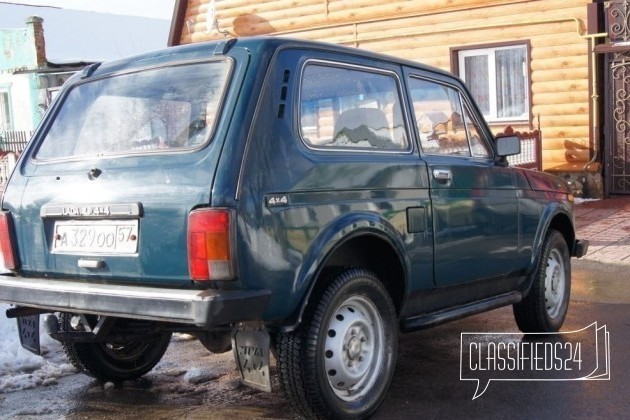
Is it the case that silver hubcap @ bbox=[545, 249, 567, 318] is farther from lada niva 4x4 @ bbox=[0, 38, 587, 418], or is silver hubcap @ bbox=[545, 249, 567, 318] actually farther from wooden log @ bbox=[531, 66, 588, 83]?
wooden log @ bbox=[531, 66, 588, 83]

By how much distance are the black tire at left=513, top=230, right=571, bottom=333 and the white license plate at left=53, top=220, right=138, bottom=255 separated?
3.12 m

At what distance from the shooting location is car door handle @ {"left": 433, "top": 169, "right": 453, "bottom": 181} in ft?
16.0

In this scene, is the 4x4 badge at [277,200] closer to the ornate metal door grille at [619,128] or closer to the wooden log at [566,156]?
the ornate metal door grille at [619,128]

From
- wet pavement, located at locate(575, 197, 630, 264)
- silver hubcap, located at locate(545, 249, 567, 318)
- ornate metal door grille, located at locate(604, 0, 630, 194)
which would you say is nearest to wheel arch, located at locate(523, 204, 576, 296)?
silver hubcap, located at locate(545, 249, 567, 318)

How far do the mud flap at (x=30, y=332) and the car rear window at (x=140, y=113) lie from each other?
3.01ft

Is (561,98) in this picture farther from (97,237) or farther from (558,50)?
(97,237)

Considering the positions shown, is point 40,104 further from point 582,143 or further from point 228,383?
point 228,383

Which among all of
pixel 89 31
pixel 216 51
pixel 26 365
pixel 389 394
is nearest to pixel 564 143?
pixel 389 394

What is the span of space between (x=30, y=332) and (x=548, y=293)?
141 inches

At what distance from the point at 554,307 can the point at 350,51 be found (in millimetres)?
2754

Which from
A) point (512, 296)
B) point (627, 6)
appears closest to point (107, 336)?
point (512, 296)

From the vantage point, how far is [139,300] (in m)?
3.77

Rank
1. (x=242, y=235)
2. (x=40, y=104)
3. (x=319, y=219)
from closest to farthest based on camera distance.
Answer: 1. (x=242, y=235)
2. (x=319, y=219)
3. (x=40, y=104)

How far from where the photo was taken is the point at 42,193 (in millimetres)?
4332
